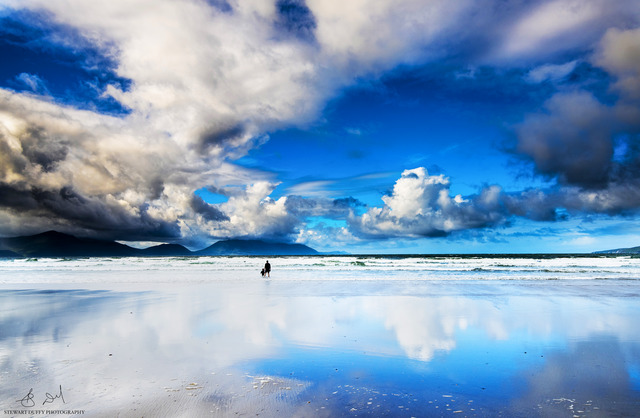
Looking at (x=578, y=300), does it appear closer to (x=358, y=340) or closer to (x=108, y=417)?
(x=358, y=340)

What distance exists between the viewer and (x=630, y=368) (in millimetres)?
6605

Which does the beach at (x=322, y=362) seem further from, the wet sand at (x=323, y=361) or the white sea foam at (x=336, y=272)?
the white sea foam at (x=336, y=272)

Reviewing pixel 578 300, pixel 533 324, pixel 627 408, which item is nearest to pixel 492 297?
pixel 578 300

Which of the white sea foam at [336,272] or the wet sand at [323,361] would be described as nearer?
the wet sand at [323,361]

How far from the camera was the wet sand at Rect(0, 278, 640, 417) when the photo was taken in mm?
4977

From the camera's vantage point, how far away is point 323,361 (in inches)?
279

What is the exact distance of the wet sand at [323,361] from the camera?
498 cm

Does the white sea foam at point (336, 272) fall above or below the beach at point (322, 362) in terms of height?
above

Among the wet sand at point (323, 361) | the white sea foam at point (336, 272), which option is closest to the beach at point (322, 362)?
the wet sand at point (323, 361)

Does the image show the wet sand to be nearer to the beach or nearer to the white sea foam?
the beach

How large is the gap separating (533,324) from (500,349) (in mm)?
3611

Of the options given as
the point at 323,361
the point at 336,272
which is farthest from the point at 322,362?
the point at 336,272

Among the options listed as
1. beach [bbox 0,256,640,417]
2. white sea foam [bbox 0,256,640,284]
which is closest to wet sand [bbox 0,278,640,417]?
beach [bbox 0,256,640,417]

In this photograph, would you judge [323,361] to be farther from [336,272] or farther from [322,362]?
[336,272]
